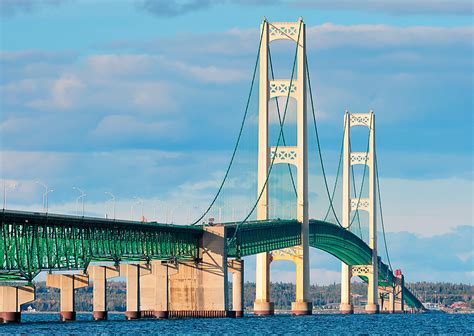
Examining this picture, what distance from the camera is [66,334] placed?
8712 cm

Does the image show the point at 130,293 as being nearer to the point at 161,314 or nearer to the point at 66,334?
the point at 161,314

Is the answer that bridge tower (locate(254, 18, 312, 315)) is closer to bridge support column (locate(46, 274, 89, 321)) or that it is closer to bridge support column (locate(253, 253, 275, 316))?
bridge support column (locate(253, 253, 275, 316))

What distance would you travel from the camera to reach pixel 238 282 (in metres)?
131

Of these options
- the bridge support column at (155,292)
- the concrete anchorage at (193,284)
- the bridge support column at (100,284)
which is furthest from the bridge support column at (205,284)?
the bridge support column at (100,284)

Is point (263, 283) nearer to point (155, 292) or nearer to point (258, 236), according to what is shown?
point (258, 236)

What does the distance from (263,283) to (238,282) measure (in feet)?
17.5

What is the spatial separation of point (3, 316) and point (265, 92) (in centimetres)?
4388

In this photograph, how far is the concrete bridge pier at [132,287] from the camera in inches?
4542

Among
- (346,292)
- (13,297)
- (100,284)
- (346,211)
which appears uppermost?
(346,211)

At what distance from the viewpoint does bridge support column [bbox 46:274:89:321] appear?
351 ft

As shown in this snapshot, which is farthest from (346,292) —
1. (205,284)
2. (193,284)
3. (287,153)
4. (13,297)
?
(13,297)

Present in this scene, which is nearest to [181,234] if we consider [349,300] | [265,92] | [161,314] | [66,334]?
[161,314]

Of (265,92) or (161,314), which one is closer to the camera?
(161,314)

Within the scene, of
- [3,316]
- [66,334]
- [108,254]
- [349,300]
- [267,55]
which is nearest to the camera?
[66,334]
